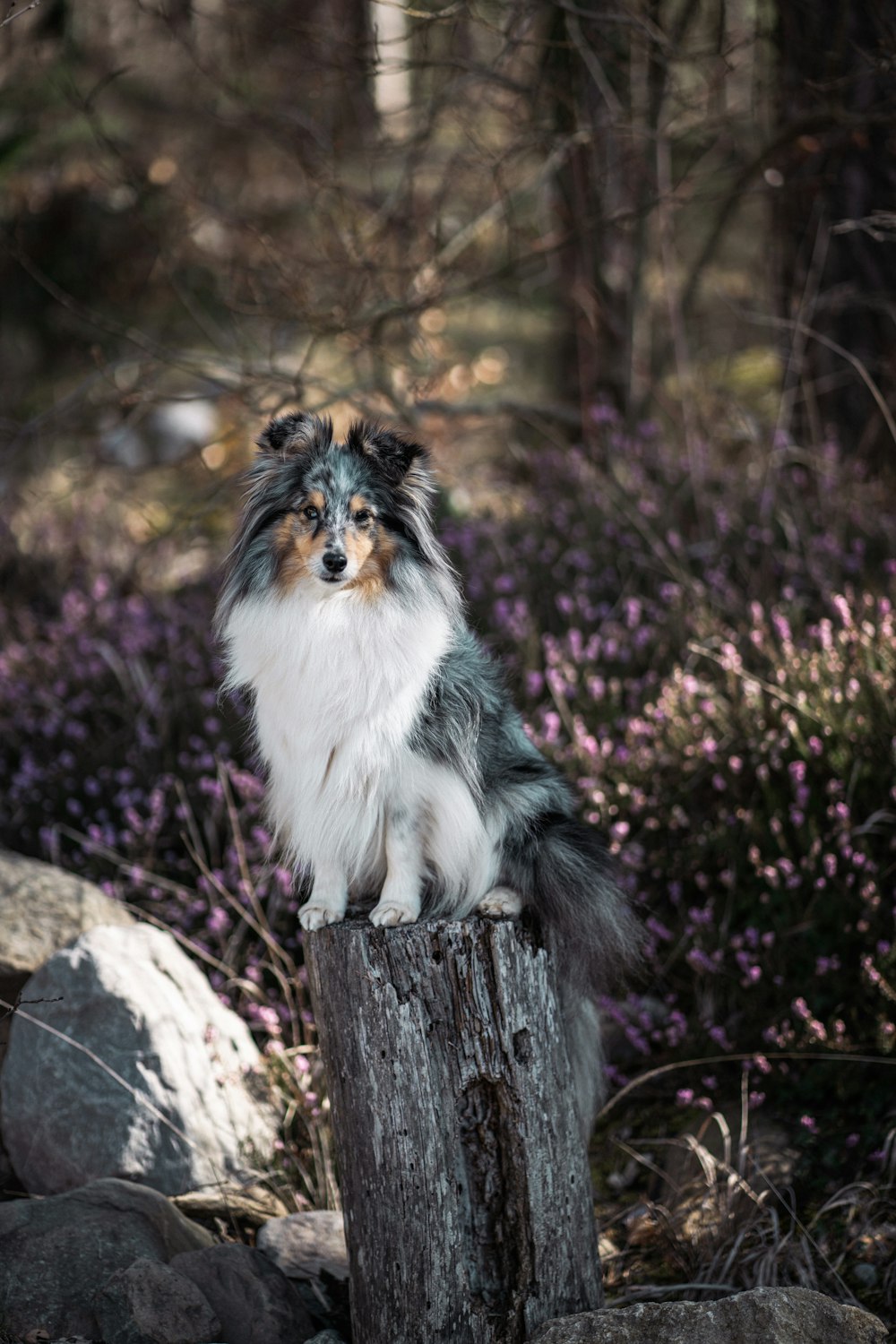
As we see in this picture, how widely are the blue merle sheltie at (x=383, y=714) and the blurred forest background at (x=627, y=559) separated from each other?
2.20 ft

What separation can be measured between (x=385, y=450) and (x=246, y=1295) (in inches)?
86.4

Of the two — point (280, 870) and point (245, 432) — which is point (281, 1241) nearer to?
point (280, 870)

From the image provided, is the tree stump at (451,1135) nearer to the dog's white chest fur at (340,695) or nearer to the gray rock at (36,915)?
the dog's white chest fur at (340,695)

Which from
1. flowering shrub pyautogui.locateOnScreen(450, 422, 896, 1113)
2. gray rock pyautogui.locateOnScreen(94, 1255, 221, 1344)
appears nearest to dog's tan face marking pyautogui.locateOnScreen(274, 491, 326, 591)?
flowering shrub pyautogui.locateOnScreen(450, 422, 896, 1113)

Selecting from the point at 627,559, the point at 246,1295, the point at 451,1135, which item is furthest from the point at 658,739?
the point at 246,1295

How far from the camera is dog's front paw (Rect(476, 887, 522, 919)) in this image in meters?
2.97

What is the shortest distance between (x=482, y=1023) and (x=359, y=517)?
50.8 inches

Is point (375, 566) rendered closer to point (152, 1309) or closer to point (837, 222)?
point (152, 1309)

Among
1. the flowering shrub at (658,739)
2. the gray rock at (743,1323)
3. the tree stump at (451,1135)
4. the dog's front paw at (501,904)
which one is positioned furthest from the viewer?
the flowering shrub at (658,739)

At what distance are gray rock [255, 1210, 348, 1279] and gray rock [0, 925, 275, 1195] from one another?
290 millimetres

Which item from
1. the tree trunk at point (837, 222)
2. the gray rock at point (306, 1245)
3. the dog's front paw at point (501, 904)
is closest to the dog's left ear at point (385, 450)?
the dog's front paw at point (501, 904)

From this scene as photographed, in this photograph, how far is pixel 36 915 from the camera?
13.1 feet

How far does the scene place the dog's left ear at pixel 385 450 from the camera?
9.81 ft

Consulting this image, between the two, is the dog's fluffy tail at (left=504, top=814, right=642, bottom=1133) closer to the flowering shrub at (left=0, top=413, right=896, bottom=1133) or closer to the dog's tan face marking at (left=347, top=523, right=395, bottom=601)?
the flowering shrub at (left=0, top=413, right=896, bottom=1133)
